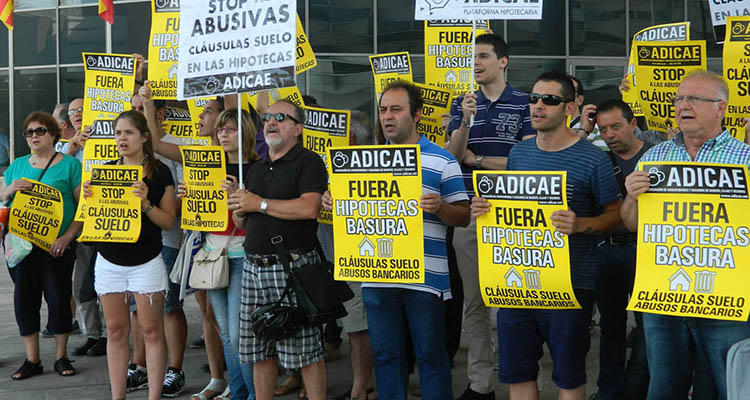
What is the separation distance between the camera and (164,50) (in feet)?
27.2

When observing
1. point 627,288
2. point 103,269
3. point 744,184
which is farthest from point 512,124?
point 103,269

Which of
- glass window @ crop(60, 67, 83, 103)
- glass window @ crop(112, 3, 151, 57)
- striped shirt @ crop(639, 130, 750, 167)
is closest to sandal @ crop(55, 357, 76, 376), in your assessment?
striped shirt @ crop(639, 130, 750, 167)

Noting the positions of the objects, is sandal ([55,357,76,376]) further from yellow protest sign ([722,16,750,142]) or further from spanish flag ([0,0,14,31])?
spanish flag ([0,0,14,31])

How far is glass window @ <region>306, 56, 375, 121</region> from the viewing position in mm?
18656

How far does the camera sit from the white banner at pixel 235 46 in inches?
238

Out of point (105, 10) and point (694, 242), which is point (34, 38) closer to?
point (105, 10)

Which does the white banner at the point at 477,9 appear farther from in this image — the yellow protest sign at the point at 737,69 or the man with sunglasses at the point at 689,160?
the man with sunglasses at the point at 689,160

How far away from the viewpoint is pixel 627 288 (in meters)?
6.40

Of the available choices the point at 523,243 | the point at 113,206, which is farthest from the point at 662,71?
the point at 113,206

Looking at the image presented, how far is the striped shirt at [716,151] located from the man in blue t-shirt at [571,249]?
16.9 inches

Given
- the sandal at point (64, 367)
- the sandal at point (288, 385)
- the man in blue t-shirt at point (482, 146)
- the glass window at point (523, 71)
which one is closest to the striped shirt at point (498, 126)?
the man in blue t-shirt at point (482, 146)

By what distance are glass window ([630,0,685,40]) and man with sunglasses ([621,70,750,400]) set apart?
15.5 m

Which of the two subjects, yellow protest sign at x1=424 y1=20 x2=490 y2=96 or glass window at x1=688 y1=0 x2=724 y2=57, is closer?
yellow protest sign at x1=424 y1=20 x2=490 y2=96

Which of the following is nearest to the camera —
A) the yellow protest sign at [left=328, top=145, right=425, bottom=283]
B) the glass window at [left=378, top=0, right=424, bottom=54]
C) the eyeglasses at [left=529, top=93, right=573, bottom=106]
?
the eyeglasses at [left=529, top=93, right=573, bottom=106]
